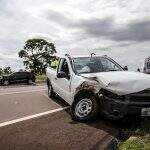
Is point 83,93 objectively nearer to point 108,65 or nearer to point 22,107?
point 108,65

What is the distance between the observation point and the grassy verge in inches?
253

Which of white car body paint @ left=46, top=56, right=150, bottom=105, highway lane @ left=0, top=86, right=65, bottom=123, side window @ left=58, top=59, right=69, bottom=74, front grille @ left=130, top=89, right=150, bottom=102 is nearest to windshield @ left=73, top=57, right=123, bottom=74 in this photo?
white car body paint @ left=46, top=56, right=150, bottom=105

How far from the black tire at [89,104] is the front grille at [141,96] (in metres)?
1.01

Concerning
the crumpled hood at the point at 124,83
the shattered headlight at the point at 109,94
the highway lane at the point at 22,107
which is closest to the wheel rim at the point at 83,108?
the shattered headlight at the point at 109,94

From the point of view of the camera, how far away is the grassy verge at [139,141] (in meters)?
6.43

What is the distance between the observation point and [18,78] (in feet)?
124

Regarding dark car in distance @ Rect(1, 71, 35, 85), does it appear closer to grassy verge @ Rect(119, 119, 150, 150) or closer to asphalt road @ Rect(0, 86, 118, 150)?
asphalt road @ Rect(0, 86, 118, 150)

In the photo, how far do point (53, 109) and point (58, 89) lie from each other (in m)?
0.86

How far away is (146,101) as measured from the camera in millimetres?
8156

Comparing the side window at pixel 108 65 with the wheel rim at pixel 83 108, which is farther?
the side window at pixel 108 65

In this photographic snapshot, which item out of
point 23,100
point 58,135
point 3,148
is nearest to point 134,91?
point 58,135

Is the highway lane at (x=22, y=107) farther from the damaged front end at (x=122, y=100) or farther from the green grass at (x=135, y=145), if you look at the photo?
the green grass at (x=135, y=145)

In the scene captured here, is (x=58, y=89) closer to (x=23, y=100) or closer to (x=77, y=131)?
(x=23, y=100)

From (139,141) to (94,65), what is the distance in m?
4.12
